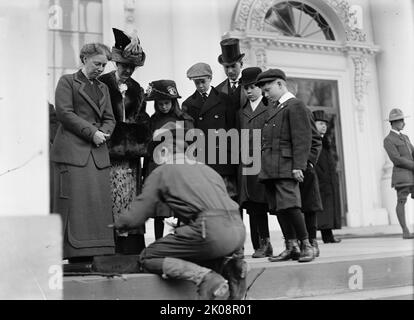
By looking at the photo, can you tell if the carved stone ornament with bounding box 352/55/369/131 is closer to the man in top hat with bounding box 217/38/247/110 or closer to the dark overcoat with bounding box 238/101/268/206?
the man in top hat with bounding box 217/38/247/110

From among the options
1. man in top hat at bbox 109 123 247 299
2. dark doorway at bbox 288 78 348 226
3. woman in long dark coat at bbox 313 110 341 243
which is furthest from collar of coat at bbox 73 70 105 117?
dark doorway at bbox 288 78 348 226

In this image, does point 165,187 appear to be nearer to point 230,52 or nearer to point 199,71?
point 199,71

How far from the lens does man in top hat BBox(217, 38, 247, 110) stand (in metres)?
4.89

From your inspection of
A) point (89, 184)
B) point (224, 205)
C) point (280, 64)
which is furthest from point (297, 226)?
point (280, 64)

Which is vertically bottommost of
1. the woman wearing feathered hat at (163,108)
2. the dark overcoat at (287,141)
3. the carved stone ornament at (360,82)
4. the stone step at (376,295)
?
the stone step at (376,295)

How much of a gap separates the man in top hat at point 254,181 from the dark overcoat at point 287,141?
0.50 metres

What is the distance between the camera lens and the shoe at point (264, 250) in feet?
14.9

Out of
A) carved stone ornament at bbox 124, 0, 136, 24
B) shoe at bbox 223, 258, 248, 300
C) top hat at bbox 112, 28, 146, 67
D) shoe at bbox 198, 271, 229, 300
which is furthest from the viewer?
carved stone ornament at bbox 124, 0, 136, 24

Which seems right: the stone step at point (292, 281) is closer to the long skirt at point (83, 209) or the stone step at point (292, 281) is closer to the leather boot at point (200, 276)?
the leather boot at point (200, 276)

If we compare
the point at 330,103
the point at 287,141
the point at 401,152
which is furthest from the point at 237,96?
the point at 330,103

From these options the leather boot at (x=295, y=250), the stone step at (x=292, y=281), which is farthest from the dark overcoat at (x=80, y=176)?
the leather boot at (x=295, y=250)

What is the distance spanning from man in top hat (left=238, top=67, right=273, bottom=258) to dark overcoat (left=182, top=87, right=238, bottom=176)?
0.10 meters

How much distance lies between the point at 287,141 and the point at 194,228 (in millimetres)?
1232
